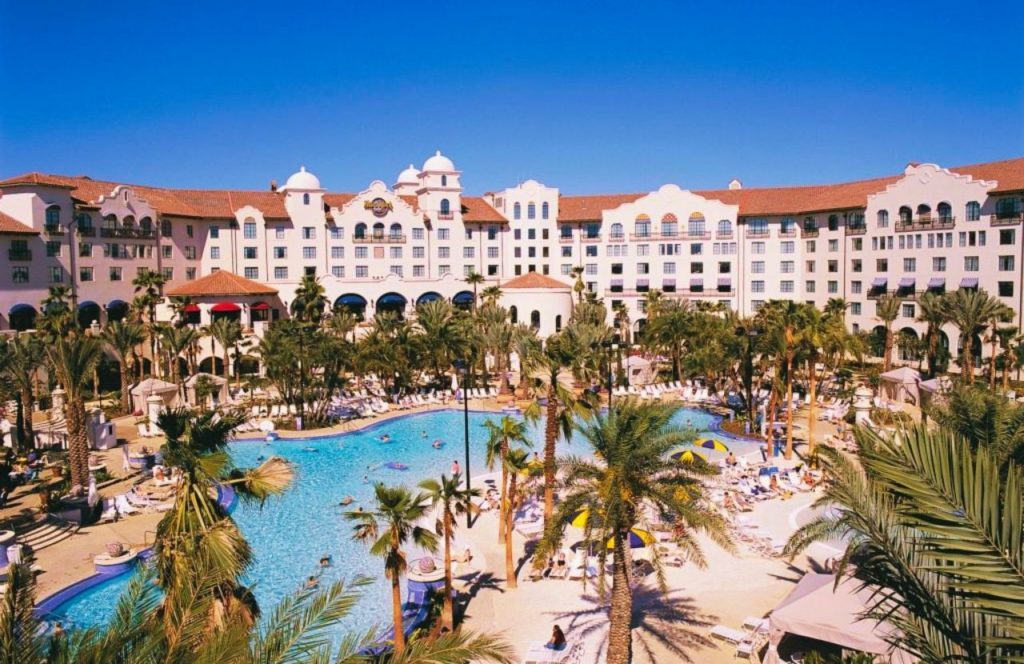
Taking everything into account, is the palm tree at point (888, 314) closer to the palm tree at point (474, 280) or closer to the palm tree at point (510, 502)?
the palm tree at point (474, 280)

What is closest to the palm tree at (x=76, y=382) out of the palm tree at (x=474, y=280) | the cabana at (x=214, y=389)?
the cabana at (x=214, y=389)

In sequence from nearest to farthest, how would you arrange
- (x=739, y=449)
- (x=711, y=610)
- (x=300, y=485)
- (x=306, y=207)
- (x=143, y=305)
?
(x=711, y=610) → (x=300, y=485) → (x=739, y=449) → (x=143, y=305) → (x=306, y=207)

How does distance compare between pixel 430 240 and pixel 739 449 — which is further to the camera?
pixel 430 240

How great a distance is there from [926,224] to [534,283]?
3147cm

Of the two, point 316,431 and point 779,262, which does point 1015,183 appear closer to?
point 779,262

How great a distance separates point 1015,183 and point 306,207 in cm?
5676

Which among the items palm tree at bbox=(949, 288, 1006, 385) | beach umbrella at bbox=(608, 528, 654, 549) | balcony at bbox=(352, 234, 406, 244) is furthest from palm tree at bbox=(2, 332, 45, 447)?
palm tree at bbox=(949, 288, 1006, 385)

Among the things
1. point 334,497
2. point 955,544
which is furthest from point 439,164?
point 955,544

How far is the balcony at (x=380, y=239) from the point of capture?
240ft

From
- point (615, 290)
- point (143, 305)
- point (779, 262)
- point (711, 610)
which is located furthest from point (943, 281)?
point (143, 305)

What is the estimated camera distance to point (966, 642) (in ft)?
24.0

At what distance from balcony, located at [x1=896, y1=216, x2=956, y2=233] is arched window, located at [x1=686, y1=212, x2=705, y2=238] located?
56.3 ft

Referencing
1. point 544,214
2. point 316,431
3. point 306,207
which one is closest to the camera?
point 316,431

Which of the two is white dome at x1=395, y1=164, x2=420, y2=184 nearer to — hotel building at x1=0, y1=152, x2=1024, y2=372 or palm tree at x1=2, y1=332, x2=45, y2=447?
hotel building at x1=0, y1=152, x2=1024, y2=372
